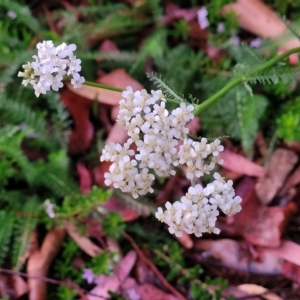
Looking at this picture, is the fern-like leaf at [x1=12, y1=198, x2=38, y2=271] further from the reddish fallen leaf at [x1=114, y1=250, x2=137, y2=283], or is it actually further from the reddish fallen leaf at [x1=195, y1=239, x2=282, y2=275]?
the reddish fallen leaf at [x1=195, y1=239, x2=282, y2=275]

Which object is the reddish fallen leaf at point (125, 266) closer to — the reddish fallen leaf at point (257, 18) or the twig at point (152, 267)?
the twig at point (152, 267)

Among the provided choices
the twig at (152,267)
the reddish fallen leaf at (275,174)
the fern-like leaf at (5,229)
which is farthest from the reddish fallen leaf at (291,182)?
the fern-like leaf at (5,229)

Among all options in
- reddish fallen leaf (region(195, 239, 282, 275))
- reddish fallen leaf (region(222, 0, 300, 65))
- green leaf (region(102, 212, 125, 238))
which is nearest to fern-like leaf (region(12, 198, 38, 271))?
green leaf (region(102, 212, 125, 238))

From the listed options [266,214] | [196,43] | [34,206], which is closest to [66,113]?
[34,206]

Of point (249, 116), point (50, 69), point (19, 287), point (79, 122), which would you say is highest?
point (50, 69)

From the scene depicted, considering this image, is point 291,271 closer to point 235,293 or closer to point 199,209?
point 235,293

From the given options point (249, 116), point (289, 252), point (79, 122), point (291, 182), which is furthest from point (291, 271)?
point (79, 122)
